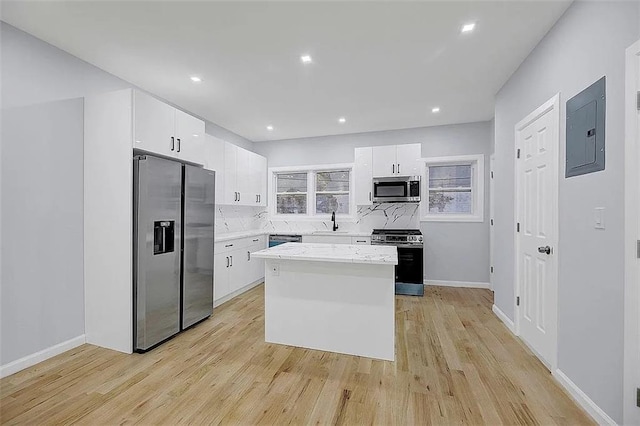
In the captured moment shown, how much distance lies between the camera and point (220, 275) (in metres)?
3.96

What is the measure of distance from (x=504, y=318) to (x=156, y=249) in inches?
153

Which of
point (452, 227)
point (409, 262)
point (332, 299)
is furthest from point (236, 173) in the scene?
point (452, 227)

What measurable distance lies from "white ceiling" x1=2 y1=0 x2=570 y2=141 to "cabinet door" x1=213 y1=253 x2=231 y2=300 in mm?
2157

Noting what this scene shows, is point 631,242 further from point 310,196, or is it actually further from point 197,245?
point 310,196

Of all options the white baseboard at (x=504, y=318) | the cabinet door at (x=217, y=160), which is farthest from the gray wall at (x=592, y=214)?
the cabinet door at (x=217, y=160)

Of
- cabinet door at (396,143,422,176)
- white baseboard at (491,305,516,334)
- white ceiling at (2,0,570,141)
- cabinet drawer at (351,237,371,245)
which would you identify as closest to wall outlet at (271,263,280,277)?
white ceiling at (2,0,570,141)

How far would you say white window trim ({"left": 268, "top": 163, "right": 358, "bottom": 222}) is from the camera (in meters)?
5.51

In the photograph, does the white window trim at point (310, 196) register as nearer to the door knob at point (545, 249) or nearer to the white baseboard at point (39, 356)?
the door knob at point (545, 249)

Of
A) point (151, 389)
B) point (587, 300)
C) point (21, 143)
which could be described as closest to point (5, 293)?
point (21, 143)

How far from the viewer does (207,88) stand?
11.3 ft

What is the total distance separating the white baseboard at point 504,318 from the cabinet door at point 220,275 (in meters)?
3.56

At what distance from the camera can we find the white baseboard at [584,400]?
167 cm

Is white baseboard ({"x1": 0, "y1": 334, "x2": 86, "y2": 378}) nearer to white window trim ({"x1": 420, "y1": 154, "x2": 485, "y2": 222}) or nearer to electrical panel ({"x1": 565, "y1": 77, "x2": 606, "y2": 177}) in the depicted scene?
electrical panel ({"x1": 565, "y1": 77, "x2": 606, "y2": 177})

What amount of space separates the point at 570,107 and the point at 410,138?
3.17 metres
